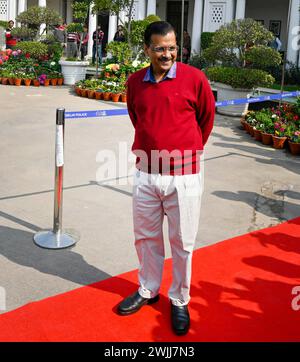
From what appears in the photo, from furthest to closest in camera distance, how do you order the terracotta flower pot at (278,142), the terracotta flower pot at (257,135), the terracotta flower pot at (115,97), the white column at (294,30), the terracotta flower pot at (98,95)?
1. the white column at (294,30)
2. the terracotta flower pot at (98,95)
3. the terracotta flower pot at (115,97)
4. the terracotta flower pot at (257,135)
5. the terracotta flower pot at (278,142)

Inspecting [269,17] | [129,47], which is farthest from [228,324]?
[269,17]

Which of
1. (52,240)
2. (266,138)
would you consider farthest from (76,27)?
Result: (52,240)

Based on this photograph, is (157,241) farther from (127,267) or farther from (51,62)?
(51,62)

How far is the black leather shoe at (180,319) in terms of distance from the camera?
128 inches

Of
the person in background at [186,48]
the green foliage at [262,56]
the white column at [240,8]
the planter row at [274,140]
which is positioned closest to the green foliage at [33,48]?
the person in background at [186,48]

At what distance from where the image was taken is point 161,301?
12.1ft

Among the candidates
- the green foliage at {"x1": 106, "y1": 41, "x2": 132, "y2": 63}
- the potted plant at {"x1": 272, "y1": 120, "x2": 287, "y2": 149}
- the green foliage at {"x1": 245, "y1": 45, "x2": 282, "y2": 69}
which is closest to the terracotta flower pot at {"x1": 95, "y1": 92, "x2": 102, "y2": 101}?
the green foliage at {"x1": 106, "y1": 41, "x2": 132, "y2": 63}

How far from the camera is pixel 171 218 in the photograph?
3254 millimetres

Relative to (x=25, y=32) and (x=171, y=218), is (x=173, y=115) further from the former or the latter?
(x=25, y=32)

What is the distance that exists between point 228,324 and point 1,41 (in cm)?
2097

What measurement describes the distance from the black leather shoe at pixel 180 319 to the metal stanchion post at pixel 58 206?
153 centimetres

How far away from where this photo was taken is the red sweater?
308 centimetres

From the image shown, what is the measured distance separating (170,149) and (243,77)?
9.43 m

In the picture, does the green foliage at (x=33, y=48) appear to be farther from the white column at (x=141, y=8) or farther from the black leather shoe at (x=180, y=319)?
the black leather shoe at (x=180, y=319)
